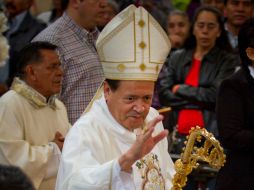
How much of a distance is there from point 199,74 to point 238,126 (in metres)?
1.63

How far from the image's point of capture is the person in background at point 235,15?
7965 millimetres

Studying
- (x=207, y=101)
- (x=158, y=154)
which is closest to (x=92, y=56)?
(x=207, y=101)

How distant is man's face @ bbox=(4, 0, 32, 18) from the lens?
9.14m

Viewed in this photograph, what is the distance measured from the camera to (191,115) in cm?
712

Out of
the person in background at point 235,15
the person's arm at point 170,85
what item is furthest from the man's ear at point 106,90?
the person in background at point 235,15

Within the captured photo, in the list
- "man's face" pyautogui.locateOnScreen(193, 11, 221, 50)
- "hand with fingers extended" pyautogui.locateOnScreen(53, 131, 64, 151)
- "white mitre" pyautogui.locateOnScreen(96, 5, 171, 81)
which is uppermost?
"white mitre" pyautogui.locateOnScreen(96, 5, 171, 81)

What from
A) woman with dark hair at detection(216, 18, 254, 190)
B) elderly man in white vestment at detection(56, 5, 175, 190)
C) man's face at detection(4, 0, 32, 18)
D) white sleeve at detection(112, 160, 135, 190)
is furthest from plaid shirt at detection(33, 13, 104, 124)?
man's face at detection(4, 0, 32, 18)

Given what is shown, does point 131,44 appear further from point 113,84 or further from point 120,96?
point 120,96

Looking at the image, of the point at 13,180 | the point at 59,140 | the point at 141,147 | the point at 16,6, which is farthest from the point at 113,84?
the point at 16,6

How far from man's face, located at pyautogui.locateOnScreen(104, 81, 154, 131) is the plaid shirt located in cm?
195

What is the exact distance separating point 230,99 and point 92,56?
1369mm

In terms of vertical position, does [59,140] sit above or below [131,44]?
below

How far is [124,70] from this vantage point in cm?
439

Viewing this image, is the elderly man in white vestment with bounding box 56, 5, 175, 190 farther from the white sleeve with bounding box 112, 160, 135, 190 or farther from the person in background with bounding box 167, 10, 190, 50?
the person in background with bounding box 167, 10, 190, 50
